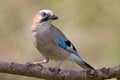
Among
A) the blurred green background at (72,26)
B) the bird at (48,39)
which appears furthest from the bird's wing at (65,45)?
the blurred green background at (72,26)

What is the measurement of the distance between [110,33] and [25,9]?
Result: 161cm

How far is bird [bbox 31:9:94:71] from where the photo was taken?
19.8 ft

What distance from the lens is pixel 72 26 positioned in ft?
29.8

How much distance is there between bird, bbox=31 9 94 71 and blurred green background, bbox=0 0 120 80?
185 cm

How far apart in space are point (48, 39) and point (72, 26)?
9.76 ft

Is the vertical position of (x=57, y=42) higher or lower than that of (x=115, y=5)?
lower

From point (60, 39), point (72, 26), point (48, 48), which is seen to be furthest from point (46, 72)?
point (72, 26)

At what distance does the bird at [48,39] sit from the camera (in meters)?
6.04

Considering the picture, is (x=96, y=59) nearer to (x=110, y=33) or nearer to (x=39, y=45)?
(x=110, y=33)

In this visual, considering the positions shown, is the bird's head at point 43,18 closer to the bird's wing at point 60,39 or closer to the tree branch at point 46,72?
the bird's wing at point 60,39

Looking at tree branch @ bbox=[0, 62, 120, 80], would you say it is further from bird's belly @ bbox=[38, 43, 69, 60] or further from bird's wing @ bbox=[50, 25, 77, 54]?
bird's wing @ bbox=[50, 25, 77, 54]

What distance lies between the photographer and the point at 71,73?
4.95 metres

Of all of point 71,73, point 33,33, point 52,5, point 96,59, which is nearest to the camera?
point 71,73

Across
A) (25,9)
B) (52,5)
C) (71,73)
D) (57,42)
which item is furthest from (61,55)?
(25,9)
